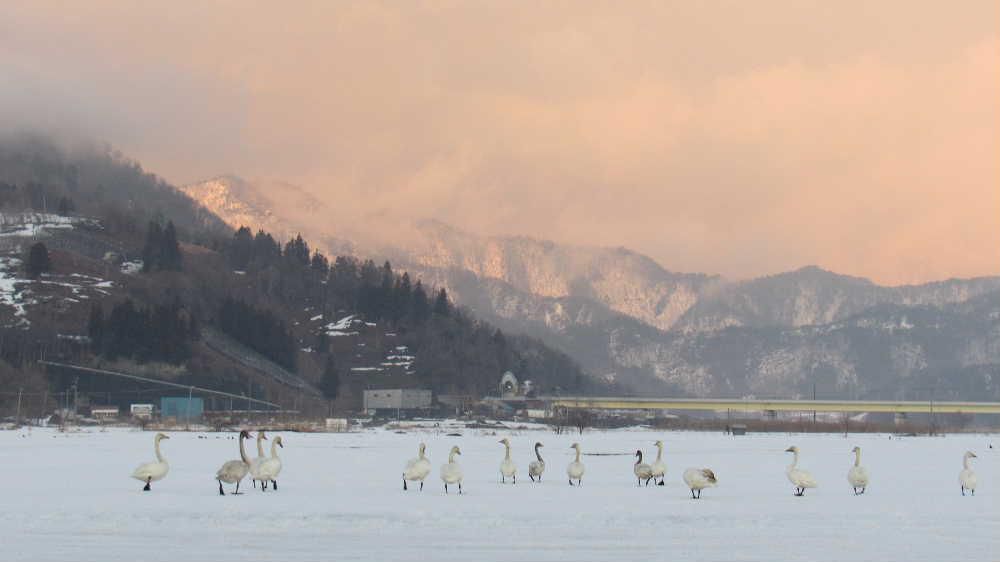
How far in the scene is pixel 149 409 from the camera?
187625 mm

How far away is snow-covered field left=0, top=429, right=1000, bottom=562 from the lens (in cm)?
3170

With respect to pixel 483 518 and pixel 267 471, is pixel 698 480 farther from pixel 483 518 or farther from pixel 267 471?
pixel 267 471

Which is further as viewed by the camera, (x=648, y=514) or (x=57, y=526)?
(x=648, y=514)

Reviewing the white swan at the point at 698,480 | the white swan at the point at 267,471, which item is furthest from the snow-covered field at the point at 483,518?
the white swan at the point at 267,471

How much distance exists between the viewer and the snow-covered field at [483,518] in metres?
31.7

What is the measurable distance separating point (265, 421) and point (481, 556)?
6441 inches

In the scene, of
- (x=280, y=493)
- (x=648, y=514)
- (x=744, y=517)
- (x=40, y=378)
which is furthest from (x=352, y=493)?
(x=40, y=378)

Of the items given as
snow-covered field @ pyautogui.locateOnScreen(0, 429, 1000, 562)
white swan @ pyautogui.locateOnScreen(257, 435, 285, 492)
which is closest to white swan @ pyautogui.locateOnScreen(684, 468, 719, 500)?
snow-covered field @ pyautogui.locateOnScreen(0, 429, 1000, 562)

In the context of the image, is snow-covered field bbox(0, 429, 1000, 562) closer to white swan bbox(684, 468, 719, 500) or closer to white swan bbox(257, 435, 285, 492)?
white swan bbox(684, 468, 719, 500)

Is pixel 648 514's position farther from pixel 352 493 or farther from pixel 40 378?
pixel 40 378

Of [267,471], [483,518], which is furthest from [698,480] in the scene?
[267,471]

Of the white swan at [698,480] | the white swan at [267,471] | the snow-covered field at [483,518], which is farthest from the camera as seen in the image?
the white swan at [267,471]

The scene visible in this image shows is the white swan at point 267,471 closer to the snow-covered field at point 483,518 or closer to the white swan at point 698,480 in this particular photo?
the snow-covered field at point 483,518

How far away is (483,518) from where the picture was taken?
38594 mm
